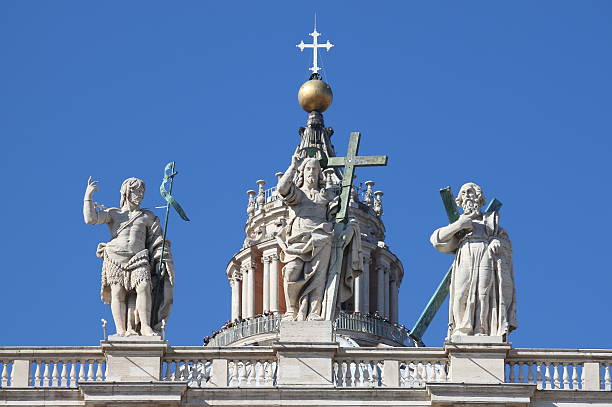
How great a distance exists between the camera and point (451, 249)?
6825cm

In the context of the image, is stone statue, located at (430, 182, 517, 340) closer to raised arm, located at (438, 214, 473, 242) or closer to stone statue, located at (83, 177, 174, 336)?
raised arm, located at (438, 214, 473, 242)

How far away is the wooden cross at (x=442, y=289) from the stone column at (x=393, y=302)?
1019 inches

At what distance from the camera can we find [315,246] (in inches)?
2677

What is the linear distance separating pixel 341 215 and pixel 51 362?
5.80 meters

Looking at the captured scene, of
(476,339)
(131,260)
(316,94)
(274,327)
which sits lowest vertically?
(476,339)

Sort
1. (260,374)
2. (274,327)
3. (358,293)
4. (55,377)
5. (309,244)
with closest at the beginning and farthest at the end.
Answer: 1. (260,374)
2. (55,377)
3. (309,244)
4. (274,327)
5. (358,293)

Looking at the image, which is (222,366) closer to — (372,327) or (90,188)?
(90,188)

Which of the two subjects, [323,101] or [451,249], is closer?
[451,249]

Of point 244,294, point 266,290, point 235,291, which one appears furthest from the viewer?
point 235,291

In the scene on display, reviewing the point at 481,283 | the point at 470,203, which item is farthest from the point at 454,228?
the point at 481,283

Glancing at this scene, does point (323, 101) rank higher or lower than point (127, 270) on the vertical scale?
higher

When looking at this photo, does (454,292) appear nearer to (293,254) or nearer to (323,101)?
(293,254)

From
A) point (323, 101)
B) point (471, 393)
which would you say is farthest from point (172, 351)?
point (323, 101)

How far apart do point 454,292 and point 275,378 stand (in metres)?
3.57
